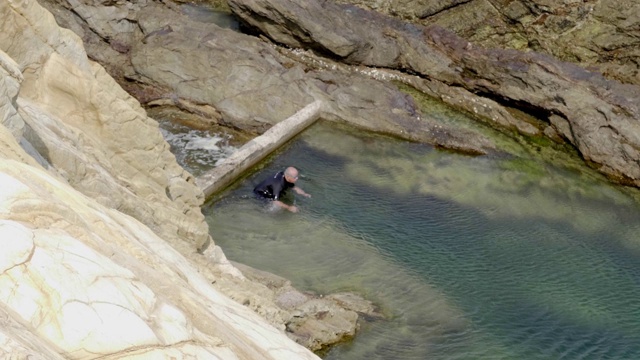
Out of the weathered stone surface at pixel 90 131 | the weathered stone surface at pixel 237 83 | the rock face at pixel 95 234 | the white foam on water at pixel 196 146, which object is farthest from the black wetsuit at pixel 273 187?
the weathered stone surface at pixel 237 83

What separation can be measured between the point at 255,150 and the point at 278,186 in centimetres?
248

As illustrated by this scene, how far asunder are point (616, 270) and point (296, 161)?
8.84 meters

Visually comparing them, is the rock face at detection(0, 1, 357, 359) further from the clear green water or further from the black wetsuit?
the black wetsuit

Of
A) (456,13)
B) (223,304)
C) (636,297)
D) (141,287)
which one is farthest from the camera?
(456,13)

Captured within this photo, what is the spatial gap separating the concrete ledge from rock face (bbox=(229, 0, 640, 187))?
186 inches

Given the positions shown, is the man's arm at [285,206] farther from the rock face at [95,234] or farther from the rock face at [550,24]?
the rock face at [550,24]

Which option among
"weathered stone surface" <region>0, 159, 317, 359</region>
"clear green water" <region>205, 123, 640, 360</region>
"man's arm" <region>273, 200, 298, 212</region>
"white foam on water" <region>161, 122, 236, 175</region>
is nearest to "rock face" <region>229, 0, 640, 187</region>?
"clear green water" <region>205, 123, 640, 360</region>

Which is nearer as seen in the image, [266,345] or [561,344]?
[266,345]

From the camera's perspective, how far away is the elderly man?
17.6m

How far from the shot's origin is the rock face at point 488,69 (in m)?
23.5

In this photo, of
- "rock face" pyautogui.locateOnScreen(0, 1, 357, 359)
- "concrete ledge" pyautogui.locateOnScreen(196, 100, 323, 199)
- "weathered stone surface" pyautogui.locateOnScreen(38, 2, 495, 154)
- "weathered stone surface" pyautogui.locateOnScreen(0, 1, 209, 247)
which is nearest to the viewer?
"rock face" pyautogui.locateOnScreen(0, 1, 357, 359)

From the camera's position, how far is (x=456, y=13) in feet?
105

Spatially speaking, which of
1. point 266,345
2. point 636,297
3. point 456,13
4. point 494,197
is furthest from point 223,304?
point 456,13

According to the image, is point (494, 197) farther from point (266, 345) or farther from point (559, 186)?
point (266, 345)
